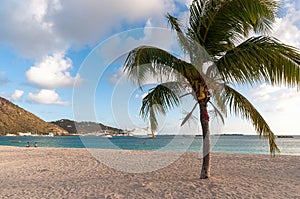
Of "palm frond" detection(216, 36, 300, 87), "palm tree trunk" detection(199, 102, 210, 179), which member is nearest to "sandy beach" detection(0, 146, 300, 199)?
"palm tree trunk" detection(199, 102, 210, 179)

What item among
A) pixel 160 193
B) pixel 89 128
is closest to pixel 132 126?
pixel 89 128

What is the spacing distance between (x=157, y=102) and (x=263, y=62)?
114 inches

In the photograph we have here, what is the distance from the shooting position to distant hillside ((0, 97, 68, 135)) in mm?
98875

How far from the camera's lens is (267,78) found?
548 cm

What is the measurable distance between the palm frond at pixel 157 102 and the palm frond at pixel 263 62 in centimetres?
164

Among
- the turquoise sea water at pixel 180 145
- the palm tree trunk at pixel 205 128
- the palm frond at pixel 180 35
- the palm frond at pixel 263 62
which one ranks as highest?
the palm frond at pixel 180 35

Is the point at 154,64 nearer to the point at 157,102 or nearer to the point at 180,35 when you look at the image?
the point at 180,35

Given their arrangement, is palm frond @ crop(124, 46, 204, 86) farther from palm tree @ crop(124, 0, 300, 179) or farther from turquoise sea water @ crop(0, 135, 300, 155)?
turquoise sea water @ crop(0, 135, 300, 155)

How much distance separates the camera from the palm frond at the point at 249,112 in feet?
20.3

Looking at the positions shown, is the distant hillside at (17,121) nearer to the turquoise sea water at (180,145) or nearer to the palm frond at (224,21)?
the turquoise sea water at (180,145)

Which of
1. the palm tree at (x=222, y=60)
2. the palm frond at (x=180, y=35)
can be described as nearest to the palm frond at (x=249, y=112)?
the palm tree at (x=222, y=60)

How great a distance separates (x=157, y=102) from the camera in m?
7.11

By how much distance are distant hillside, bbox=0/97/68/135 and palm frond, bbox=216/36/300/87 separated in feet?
345

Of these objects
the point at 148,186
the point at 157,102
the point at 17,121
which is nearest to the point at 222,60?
the point at 157,102
